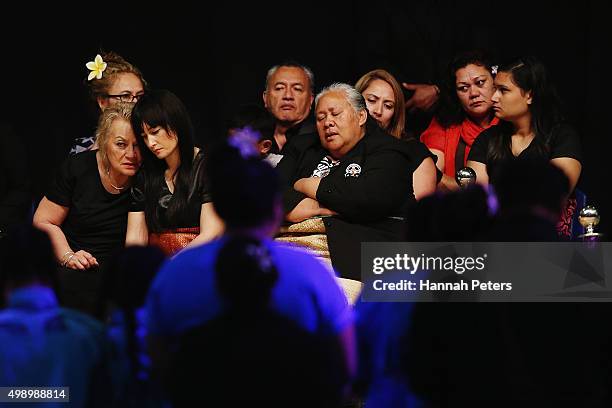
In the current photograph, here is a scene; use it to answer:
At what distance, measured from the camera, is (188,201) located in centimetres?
393

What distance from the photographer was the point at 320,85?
5.01 m

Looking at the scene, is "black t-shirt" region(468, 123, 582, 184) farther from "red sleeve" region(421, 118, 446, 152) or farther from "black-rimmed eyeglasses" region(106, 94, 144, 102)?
"black-rimmed eyeglasses" region(106, 94, 144, 102)

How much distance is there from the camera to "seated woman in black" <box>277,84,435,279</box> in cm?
397

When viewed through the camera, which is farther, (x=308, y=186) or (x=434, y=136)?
(x=434, y=136)

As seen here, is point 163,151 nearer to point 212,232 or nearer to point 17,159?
point 212,232

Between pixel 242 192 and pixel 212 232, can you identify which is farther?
pixel 212 232

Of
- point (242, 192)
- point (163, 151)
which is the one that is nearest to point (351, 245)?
point (163, 151)

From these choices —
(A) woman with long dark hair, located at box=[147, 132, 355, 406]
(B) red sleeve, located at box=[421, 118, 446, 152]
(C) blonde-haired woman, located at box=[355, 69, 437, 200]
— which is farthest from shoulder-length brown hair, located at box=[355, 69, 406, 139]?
A: (A) woman with long dark hair, located at box=[147, 132, 355, 406]

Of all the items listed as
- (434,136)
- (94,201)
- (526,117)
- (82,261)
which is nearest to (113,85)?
(94,201)

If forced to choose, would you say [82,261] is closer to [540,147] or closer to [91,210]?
[91,210]

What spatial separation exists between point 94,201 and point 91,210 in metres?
0.04

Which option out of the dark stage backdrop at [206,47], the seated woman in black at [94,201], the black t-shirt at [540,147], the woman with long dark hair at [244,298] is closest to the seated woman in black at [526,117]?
the black t-shirt at [540,147]

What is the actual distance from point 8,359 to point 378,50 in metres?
2.73

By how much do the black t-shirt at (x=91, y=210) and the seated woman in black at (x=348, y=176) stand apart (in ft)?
2.07
